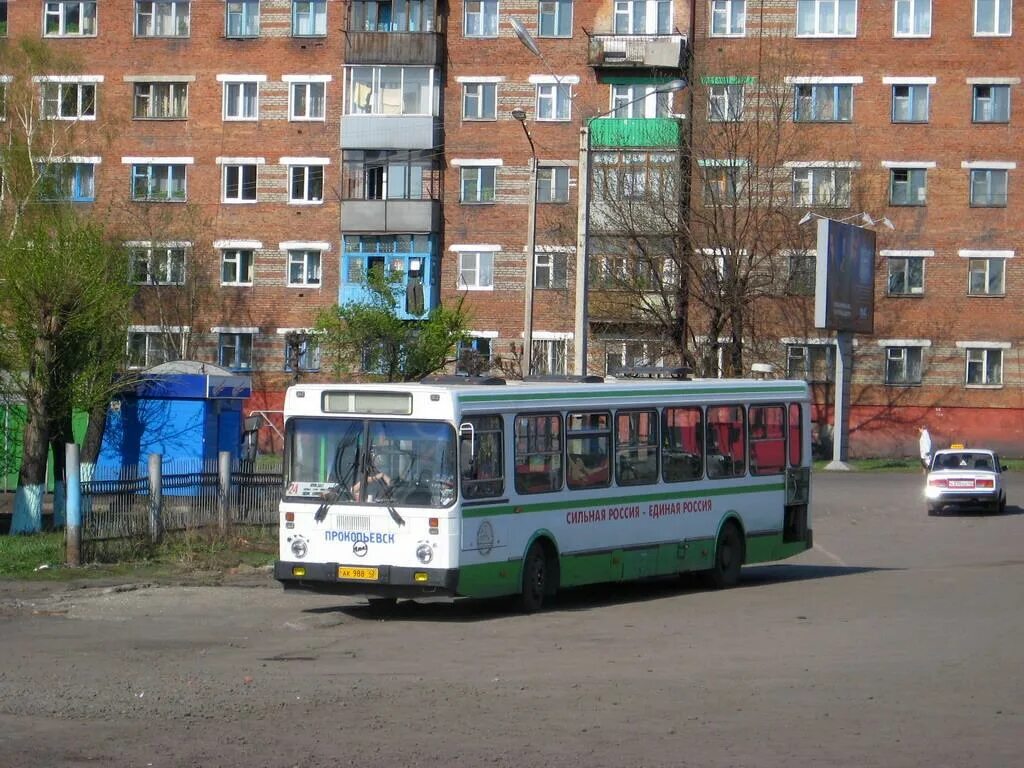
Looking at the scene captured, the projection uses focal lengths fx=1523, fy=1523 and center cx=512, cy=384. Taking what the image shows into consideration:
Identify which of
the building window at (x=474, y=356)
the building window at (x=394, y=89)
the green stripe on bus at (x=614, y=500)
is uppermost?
the building window at (x=394, y=89)

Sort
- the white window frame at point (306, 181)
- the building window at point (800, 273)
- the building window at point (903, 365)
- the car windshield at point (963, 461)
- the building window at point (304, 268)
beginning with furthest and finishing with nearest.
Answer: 1. the building window at point (304, 268)
2. the white window frame at point (306, 181)
3. the building window at point (903, 365)
4. the building window at point (800, 273)
5. the car windshield at point (963, 461)

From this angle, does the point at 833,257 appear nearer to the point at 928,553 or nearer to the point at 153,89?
the point at 928,553

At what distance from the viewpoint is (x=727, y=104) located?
53.4m

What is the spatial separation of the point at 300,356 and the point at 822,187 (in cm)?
2037

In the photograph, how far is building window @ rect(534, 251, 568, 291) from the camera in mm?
56469

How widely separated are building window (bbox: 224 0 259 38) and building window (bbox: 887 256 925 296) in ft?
85.0

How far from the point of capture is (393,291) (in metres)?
45.1

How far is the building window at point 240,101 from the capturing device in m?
58.8

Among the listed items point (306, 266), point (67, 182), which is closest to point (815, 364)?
point (306, 266)

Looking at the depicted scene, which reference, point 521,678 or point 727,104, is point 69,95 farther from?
point 521,678

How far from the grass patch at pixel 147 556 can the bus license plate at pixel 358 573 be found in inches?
167

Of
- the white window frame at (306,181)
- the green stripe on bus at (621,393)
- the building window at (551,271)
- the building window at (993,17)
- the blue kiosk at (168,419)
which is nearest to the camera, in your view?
the green stripe on bus at (621,393)

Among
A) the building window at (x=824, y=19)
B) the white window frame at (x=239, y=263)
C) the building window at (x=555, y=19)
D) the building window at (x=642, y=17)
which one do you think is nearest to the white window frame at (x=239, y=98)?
the white window frame at (x=239, y=263)

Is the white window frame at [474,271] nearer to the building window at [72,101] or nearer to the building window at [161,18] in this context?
the building window at [161,18]
